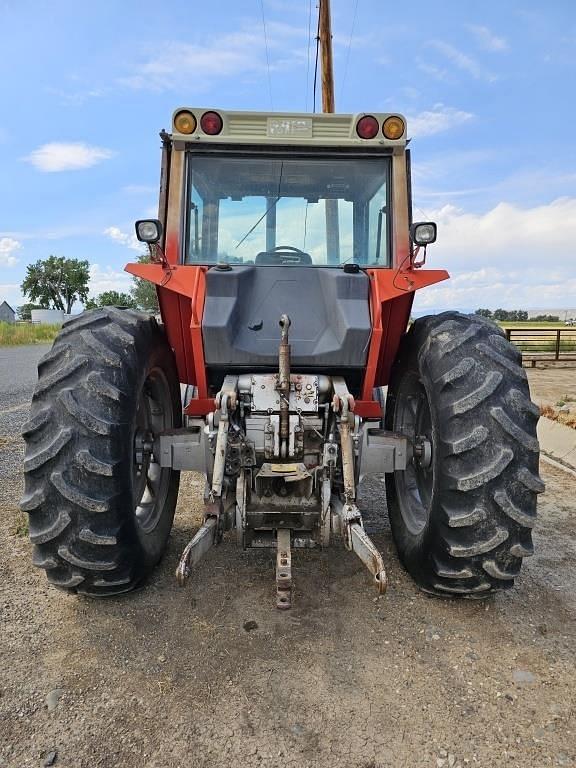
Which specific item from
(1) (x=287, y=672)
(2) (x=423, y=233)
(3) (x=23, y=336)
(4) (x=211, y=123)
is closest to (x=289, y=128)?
(4) (x=211, y=123)

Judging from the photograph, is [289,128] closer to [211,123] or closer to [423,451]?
[211,123]

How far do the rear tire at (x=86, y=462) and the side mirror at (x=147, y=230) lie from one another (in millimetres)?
514

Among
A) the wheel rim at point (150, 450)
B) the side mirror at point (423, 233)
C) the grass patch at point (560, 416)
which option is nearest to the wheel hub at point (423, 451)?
the side mirror at point (423, 233)

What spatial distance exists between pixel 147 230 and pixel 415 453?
1.98 m

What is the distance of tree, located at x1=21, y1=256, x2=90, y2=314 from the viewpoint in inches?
2810

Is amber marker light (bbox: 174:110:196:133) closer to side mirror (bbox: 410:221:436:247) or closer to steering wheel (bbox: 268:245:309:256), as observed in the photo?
steering wheel (bbox: 268:245:309:256)

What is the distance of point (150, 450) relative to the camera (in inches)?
136

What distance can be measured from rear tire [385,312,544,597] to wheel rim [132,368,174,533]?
164 cm

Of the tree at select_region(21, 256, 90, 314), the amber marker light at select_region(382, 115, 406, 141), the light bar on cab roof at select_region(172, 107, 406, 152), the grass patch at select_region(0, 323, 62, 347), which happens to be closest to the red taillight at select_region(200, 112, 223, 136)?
the light bar on cab roof at select_region(172, 107, 406, 152)

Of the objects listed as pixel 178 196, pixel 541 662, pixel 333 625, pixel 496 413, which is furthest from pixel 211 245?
pixel 541 662

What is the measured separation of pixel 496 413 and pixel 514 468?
270mm

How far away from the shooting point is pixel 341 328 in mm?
3145

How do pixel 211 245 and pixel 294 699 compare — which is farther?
pixel 211 245

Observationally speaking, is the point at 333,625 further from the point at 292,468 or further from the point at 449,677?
the point at 292,468
